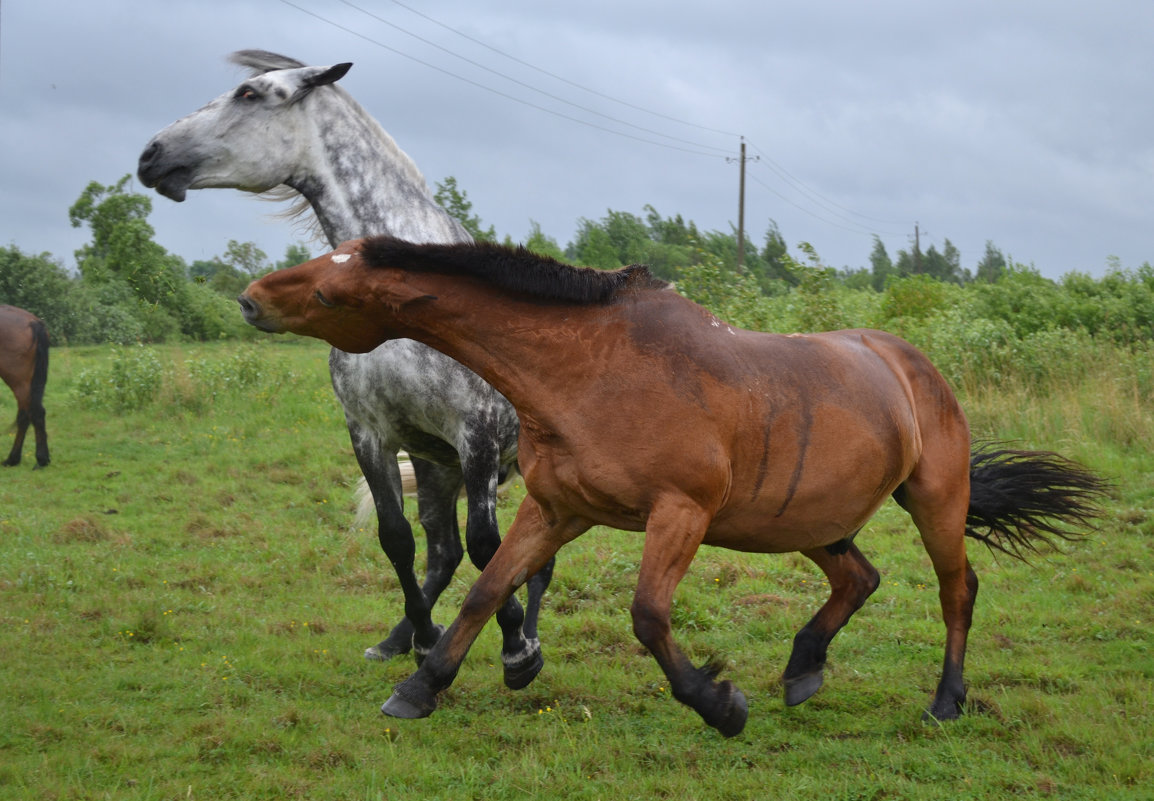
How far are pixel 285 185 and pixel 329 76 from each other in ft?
2.08

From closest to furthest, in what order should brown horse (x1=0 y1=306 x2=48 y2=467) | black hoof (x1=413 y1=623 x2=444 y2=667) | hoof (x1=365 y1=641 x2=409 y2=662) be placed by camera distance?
black hoof (x1=413 y1=623 x2=444 y2=667)
hoof (x1=365 y1=641 x2=409 y2=662)
brown horse (x1=0 y1=306 x2=48 y2=467)

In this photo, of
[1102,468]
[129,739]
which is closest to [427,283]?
[129,739]

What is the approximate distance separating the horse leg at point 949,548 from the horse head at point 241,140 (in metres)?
3.59

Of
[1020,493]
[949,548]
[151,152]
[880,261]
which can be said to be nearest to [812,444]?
[949,548]

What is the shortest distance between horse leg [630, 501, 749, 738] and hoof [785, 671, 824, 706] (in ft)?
4.08

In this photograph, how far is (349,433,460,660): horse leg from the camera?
17.5ft

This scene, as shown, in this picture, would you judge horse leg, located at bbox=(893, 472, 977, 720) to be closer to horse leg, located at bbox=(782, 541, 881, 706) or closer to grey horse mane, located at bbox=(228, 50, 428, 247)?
horse leg, located at bbox=(782, 541, 881, 706)

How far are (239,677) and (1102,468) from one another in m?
8.60

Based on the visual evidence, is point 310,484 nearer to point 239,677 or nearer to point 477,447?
point 239,677

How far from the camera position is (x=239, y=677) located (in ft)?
17.9

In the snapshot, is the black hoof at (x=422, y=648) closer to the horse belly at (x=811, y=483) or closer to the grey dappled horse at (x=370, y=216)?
the grey dappled horse at (x=370, y=216)

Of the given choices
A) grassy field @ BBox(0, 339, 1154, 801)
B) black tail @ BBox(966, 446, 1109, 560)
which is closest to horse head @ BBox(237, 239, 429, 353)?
grassy field @ BBox(0, 339, 1154, 801)

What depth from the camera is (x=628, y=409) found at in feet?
12.5

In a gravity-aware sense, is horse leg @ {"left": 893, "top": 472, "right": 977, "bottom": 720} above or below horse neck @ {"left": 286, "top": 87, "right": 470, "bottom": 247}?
below
